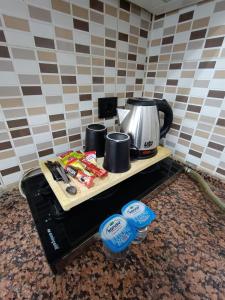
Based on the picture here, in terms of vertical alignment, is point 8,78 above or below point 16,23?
below

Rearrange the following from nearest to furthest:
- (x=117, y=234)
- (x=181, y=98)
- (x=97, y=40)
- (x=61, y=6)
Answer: (x=117, y=234), (x=61, y=6), (x=97, y=40), (x=181, y=98)

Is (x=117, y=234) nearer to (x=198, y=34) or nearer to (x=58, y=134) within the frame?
(x=58, y=134)

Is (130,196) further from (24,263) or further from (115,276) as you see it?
(24,263)

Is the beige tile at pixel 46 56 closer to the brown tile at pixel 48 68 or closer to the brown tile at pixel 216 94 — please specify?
the brown tile at pixel 48 68

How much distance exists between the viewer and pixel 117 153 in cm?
49

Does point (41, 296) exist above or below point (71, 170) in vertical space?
below

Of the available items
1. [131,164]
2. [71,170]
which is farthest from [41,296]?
[131,164]

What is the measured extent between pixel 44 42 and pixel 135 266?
711 millimetres

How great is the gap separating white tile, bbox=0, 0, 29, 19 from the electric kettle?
41 centimetres

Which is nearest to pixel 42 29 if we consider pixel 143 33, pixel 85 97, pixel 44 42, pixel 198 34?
pixel 44 42

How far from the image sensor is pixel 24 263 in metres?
0.37

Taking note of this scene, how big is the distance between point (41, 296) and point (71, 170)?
0.31 meters

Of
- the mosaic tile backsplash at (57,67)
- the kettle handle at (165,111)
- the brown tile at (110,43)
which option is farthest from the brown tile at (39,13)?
the kettle handle at (165,111)

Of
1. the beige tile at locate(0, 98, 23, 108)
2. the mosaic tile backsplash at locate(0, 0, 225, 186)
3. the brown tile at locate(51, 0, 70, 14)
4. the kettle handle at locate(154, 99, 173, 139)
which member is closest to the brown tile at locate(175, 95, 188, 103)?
the mosaic tile backsplash at locate(0, 0, 225, 186)
